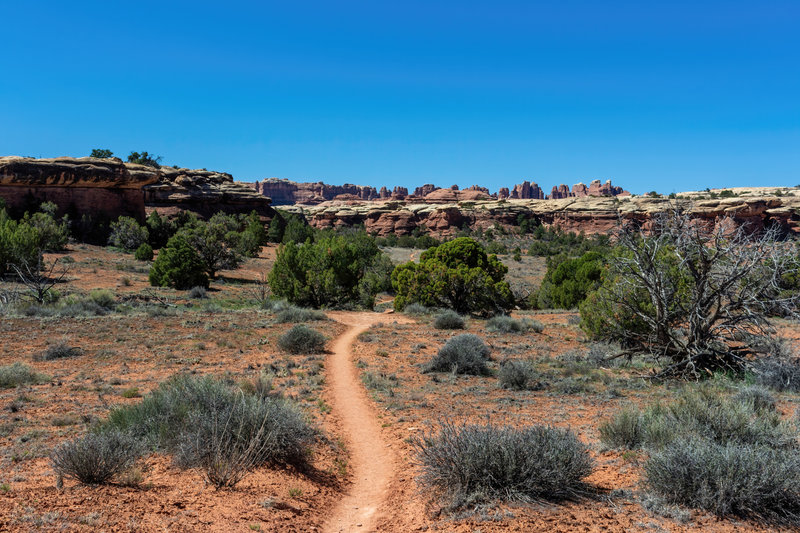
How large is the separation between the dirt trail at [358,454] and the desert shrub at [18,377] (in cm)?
608

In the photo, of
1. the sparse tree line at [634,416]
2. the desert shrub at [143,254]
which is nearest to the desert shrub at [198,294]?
the sparse tree line at [634,416]

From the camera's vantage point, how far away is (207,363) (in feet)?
42.7

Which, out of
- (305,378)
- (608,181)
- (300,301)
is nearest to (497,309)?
(300,301)

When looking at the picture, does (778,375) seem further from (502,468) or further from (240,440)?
(240,440)

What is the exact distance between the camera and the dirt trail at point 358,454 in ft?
17.5

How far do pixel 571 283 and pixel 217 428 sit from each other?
2604 cm

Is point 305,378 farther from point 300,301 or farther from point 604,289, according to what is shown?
point 300,301

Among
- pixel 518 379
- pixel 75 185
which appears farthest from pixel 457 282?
pixel 75 185

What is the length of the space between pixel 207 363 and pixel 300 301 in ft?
47.1

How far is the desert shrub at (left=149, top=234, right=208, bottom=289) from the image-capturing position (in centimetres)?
3195

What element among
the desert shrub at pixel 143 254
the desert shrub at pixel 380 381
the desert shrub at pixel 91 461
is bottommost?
the desert shrub at pixel 380 381

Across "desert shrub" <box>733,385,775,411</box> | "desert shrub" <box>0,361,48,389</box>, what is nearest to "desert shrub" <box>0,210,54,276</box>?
"desert shrub" <box>0,361,48,389</box>

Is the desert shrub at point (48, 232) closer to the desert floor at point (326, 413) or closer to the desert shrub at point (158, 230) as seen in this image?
the desert shrub at point (158, 230)

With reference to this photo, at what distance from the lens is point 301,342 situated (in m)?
14.9
